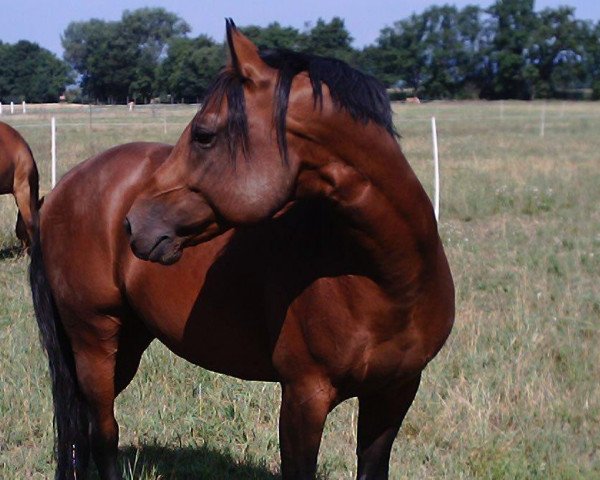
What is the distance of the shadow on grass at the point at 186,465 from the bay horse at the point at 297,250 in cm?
101

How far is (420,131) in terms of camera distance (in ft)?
101

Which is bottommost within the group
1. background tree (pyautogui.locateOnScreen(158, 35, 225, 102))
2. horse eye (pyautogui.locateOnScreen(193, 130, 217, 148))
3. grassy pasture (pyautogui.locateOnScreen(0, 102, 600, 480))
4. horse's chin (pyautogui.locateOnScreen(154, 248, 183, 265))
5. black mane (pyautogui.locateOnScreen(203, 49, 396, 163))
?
grassy pasture (pyautogui.locateOnScreen(0, 102, 600, 480))

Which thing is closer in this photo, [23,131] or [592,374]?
[592,374]

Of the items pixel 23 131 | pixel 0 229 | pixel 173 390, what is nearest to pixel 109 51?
pixel 23 131

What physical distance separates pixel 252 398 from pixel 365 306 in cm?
217

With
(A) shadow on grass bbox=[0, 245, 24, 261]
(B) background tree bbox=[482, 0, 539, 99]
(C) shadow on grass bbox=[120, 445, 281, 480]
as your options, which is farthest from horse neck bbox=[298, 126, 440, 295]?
(B) background tree bbox=[482, 0, 539, 99]

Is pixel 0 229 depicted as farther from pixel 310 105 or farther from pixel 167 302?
pixel 310 105

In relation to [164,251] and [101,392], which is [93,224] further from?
[164,251]

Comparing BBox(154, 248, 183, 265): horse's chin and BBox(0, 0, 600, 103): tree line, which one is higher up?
BBox(0, 0, 600, 103): tree line

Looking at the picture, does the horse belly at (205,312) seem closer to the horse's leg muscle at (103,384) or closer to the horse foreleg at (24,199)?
the horse's leg muscle at (103,384)

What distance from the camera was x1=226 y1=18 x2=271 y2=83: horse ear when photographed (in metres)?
2.12

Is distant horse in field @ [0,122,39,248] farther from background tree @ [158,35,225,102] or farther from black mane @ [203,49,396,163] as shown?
background tree @ [158,35,225,102]

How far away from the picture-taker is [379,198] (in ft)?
7.37

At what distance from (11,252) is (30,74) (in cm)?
7384
